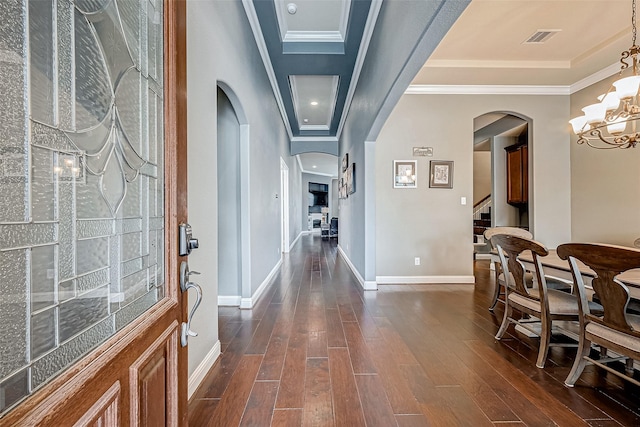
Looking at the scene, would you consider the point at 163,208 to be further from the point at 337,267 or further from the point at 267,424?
the point at 337,267

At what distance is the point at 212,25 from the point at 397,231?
3344 millimetres

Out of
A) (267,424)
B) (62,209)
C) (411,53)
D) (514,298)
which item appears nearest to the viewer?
(62,209)

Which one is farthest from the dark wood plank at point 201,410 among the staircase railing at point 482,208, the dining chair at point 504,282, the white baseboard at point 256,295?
the staircase railing at point 482,208

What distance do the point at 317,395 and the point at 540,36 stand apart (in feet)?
13.7

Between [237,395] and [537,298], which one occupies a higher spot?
[537,298]

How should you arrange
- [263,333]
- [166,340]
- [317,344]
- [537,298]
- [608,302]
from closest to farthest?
1. [166,340]
2. [608,302]
3. [537,298]
4. [317,344]
5. [263,333]

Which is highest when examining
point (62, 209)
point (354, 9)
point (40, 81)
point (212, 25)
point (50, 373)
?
point (354, 9)

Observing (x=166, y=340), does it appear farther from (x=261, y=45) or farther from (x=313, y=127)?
(x=313, y=127)

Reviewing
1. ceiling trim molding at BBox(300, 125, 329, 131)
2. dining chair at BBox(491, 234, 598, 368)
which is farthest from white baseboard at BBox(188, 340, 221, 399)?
ceiling trim molding at BBox(300, 125, 329, 131)

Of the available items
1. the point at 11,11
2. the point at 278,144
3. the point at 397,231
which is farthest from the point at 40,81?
the point at 278,144

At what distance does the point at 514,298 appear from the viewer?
7.63ft

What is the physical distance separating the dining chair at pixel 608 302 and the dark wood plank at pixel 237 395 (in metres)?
1.93

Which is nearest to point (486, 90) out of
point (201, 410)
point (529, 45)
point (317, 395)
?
point (529, 45)

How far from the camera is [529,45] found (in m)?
3.37
